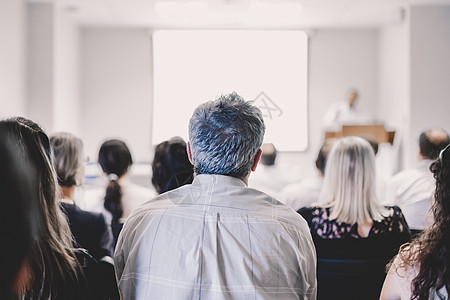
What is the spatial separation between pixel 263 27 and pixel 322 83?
1.28m

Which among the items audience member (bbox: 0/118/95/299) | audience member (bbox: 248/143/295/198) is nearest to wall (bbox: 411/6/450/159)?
audience member (bbox: 248/143/295/198)

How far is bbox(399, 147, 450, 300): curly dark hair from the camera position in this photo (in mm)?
1079

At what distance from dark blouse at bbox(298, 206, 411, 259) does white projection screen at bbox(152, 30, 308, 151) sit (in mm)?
4817

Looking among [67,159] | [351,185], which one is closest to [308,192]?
[351,185]

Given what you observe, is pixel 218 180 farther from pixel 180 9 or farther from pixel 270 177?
pixel 180 9

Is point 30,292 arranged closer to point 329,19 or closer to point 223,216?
point 223,216

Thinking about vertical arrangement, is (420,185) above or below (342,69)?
below

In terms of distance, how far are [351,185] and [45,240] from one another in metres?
1.35

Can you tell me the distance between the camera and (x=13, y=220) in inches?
A: 31.4

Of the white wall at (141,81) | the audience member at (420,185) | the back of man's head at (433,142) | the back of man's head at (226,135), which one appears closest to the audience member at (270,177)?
the audience member at (420,185)

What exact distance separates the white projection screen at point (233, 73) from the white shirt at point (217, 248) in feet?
18.1

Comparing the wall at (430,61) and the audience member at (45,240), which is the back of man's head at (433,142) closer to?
the audience member at (45,240)

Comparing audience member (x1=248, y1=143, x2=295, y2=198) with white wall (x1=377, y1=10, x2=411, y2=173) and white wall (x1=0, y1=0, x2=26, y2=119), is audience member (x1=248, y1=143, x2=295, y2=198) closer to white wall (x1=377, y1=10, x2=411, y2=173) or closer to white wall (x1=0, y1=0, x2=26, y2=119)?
white wall (x1=0, y1=0, x2=26, y2=119)

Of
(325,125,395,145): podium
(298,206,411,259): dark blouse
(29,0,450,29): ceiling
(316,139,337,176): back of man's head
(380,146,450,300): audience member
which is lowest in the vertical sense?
(298,206,411,259): dark blouse
